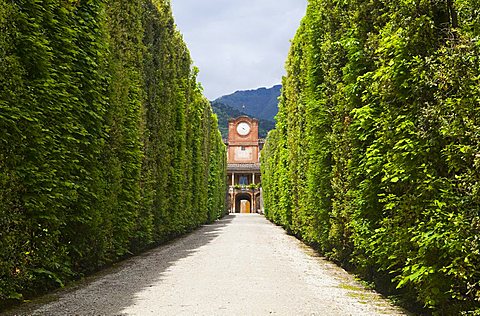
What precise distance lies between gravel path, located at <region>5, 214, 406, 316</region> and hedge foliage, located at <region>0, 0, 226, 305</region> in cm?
54

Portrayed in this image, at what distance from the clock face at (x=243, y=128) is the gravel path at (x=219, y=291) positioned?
184 ft

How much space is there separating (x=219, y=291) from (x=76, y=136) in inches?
128

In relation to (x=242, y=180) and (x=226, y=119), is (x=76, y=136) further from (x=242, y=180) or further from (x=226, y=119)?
(x=226, y=119)

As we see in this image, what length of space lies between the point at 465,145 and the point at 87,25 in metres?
5.93

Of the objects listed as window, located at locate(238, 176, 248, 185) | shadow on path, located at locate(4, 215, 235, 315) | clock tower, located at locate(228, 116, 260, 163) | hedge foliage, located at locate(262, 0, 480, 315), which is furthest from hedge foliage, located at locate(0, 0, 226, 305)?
clock tower, located at locate(228, 116, 260, 163)

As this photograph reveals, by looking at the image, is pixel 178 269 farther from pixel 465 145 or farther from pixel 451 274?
pixel 465 145

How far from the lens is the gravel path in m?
4.99

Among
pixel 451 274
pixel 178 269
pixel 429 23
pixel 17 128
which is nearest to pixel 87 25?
pixel 17 128

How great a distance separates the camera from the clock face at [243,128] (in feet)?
215

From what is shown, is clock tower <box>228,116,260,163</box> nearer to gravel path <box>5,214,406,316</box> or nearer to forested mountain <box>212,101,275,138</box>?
forested mountain <box>212,101,275,138</box>

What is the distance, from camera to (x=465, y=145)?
369 centimetres

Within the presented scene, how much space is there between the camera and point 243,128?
65625mm

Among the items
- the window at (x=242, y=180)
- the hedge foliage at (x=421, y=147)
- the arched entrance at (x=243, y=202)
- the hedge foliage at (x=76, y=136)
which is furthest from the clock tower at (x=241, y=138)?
the hedge foliage at (x=421, y=147)

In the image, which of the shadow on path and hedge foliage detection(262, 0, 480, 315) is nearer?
hedge foliage detection(262, 0, 480, 315)
